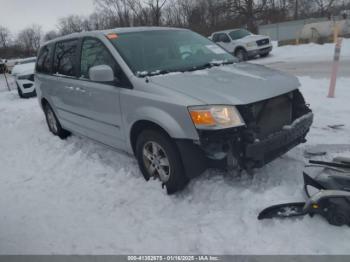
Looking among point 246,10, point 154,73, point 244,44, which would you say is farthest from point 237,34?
point 246,10

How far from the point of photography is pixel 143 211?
11.5 ft

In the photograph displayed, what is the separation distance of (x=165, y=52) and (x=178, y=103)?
50.2 inches

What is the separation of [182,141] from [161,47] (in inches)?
62.3

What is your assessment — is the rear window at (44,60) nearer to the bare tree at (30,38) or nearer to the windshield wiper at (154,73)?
the windshield wiper at (154,73)

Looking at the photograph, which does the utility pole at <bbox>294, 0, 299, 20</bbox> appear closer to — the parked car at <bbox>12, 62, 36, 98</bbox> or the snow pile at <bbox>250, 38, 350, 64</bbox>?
the snow pile at <bbox>250, 38, 350, 64</bbox>

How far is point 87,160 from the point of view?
197 inches

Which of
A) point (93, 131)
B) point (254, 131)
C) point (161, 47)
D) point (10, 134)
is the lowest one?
point (10, 134)

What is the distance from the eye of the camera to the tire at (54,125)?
20.6ft

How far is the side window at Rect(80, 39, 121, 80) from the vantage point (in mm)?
3978

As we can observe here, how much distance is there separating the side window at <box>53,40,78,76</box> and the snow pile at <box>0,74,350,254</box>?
1.34m

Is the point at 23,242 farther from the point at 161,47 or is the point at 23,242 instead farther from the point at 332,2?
the point at 332,2

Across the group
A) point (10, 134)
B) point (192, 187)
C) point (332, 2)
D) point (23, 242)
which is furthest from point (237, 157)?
point (332, 2)

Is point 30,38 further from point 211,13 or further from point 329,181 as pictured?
point 329,181

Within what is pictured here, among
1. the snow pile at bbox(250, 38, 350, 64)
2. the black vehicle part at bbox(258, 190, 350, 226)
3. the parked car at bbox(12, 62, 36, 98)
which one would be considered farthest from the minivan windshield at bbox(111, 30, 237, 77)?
the snow pile at bbox(250, 38, 350, 64)
